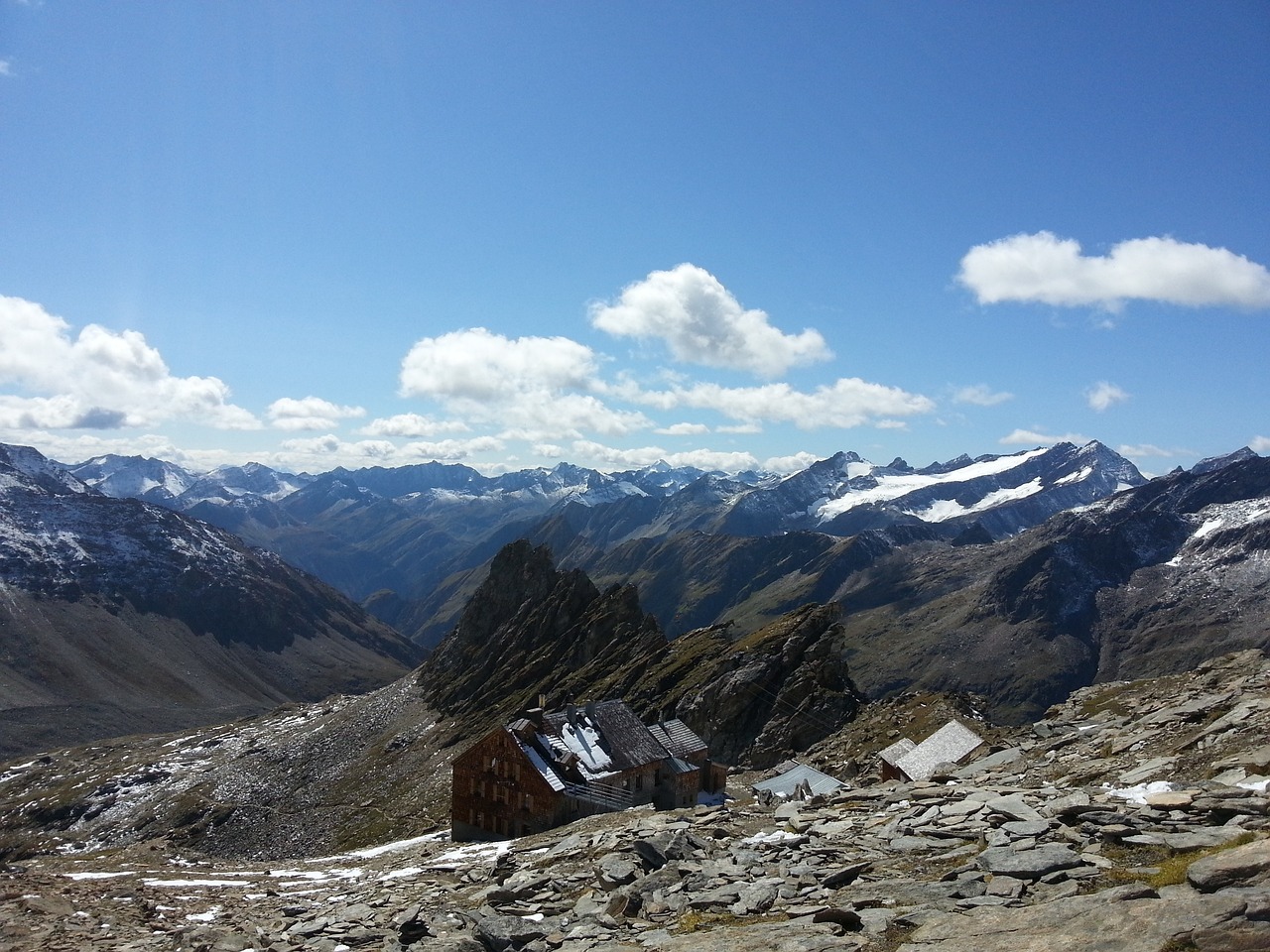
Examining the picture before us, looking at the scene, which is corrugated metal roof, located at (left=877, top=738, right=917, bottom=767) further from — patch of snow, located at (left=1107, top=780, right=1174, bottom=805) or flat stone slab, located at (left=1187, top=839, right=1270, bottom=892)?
flat stone slab, located at (left=1187, top=839, right=1270, bottom=892)

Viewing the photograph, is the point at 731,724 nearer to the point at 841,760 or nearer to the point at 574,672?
the point at 841,760

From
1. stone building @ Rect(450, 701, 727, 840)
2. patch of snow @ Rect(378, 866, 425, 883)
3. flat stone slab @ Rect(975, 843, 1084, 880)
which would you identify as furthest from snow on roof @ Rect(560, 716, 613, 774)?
flat stone slab @ Rect(975, 843, 1084, 880)

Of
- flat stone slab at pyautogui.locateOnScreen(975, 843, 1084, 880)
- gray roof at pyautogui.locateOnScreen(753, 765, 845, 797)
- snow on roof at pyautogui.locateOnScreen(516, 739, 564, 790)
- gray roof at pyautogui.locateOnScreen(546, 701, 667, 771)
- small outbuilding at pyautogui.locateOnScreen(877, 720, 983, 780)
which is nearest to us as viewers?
flat stone slab at pyautogui.locateOnScreen(975, 843, 1084, 880)

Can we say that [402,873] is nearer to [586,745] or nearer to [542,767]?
[542,767]

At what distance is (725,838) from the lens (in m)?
29.5

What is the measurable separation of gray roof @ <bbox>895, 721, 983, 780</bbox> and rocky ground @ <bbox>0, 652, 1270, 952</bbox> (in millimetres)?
6133

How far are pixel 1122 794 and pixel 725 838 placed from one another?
1284cm

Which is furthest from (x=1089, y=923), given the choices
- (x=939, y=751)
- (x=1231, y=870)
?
(x=939, y=751)

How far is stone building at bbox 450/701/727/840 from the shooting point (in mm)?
58906

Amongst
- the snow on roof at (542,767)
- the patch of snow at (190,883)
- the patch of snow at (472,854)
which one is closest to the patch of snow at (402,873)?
the patch of snow at (472,854)

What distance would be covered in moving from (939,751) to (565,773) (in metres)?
26.0

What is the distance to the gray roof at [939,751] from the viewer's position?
169 feet

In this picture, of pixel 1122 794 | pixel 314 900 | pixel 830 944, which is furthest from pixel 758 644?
pixel 830 944

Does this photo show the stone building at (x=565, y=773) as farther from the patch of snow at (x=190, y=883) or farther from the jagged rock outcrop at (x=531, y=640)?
the jagged rock outcrop at (x=531, y=640)
